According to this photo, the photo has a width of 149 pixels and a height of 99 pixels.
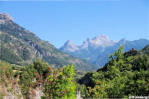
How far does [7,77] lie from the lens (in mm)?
82375

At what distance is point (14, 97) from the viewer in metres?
69.6

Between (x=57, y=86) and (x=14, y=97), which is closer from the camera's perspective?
(x=57, y=86)

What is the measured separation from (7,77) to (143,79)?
73.3 m

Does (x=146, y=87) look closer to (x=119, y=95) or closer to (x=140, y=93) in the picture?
(x=140, y=93)

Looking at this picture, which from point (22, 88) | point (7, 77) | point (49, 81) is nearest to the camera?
point (49, 81)

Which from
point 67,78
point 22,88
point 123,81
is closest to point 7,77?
point 22,88

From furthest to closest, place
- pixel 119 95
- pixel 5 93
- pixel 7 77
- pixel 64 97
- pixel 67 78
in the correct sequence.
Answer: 1. pixel 7 77
2. pixel 5 93
3. pixel 67 78
4. pixel 64 97
5. pixel 119 95

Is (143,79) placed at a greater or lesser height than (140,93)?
greater

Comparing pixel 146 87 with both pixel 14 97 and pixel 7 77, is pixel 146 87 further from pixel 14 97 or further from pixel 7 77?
pixel 7 77

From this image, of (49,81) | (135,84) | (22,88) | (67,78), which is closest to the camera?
(135,84)

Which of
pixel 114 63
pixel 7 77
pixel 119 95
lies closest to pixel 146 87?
pixel 119 95

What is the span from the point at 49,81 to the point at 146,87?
482 inches

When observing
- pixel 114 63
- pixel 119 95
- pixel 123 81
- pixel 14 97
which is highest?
pixel 114 63

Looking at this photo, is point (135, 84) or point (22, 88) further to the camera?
point (22, 88)
